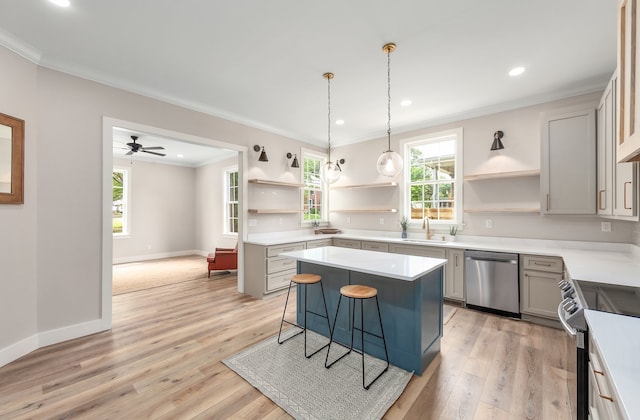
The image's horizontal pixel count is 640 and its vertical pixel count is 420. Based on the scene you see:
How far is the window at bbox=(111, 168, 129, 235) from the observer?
22.6 feet

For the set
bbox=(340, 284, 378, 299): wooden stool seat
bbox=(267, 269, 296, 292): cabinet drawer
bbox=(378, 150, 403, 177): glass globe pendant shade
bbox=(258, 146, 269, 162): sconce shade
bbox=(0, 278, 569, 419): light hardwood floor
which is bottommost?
bbox=(0, 278, 569, 419): light hardwood floor

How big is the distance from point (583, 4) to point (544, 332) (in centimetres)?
307

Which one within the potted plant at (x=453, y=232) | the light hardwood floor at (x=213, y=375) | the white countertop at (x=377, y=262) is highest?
the potted plant at (x=453, y=232)

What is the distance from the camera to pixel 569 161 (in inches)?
119

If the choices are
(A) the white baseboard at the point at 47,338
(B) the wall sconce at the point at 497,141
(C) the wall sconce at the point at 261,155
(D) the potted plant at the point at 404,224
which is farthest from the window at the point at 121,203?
(B) the wall sconce at the point at 497,141

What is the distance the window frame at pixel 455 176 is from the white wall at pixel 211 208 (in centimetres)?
426

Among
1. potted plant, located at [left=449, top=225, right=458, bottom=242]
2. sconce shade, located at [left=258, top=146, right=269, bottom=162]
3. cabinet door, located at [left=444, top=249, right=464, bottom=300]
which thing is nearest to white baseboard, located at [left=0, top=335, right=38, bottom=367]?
sconce shade, located at [left=258, top=146, right=269, bottom=162]

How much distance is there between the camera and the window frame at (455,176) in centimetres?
425

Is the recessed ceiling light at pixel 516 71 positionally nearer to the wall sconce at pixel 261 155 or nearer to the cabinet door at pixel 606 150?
the cabinet door at pixel 606 150

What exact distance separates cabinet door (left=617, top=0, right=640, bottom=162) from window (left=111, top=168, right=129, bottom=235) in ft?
28.2

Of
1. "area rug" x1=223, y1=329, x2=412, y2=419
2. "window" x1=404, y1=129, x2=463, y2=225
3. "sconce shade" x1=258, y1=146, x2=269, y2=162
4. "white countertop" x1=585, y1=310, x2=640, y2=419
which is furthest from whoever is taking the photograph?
"sconce shade" x1=258, y1=146, x2=269, y2=162

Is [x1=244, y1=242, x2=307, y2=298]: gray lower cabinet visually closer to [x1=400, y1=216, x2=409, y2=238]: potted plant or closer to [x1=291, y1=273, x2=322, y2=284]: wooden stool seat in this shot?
[x1=291, y1=273, x2=322, y2=284]: wooden stool seat

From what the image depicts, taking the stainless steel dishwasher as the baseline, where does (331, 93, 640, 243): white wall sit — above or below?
above

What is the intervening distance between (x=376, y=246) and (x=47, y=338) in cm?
417
